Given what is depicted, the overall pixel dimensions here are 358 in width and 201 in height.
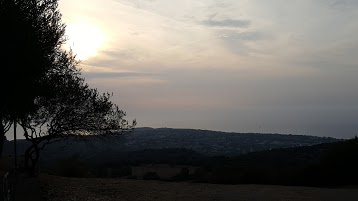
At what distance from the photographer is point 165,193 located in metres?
17.6

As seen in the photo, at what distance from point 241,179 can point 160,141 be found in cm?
5615

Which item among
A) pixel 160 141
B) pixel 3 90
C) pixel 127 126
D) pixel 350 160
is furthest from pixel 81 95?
pixel 160 141

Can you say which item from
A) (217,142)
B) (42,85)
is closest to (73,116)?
(42,85)

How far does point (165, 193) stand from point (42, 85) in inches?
251

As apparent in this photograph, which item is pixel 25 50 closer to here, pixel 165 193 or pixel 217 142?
pixel 165 193

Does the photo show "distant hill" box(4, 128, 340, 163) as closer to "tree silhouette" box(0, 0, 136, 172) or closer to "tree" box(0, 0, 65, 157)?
"tree silhouette" box(0, 0, 136, 172)

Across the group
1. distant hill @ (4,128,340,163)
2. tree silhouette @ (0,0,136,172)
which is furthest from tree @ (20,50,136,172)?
distant hill @ (4,128,340,163)

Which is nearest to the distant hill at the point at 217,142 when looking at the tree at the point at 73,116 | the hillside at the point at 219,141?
the hillside at the point at 219,141

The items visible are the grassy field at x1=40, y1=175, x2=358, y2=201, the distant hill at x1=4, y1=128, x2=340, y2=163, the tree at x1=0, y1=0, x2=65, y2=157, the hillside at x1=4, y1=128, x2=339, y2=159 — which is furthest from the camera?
the hillside at x1=4, y1=128, x2=339, y2=159

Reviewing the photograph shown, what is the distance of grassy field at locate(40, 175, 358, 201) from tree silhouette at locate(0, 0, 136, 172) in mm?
2333

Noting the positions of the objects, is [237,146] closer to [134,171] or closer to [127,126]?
[134,171]

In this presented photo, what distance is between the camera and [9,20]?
12633mm

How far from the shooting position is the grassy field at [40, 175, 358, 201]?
52.7ft

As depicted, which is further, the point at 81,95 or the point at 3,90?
the point at 81,95
